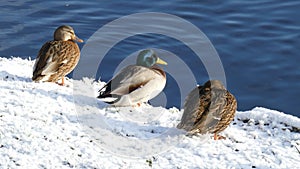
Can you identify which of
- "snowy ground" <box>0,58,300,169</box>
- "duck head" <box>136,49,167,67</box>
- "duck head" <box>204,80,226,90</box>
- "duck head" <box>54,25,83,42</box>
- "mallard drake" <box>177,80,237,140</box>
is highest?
"duck head" <box>54,25,83,42</box>

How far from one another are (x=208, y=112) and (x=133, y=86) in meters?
2.05

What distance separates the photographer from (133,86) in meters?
11.2

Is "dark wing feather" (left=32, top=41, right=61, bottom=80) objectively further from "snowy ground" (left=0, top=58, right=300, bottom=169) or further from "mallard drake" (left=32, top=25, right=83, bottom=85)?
"snowy ground" (left=0, top=58, right=300, bottom=169)

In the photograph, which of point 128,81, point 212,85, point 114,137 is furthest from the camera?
point 128,81

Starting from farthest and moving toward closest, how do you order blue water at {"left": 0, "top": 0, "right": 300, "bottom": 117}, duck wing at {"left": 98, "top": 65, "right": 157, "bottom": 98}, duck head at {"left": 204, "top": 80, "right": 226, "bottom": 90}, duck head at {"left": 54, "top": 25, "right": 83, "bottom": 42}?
blue water at {"left": 0, "top": 0, "right": 300, "bottom": 117} < duck head at {"left": 54, "top": 25, "right": 83, "bottom": 42} < duck wing at {"left": 98, "top": 65, "right": 157, "bottom": 98} < duck head at {"left": 204, "top": 80, "right": 226, "bottom": 90}

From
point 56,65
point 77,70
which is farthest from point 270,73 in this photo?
point 56,65

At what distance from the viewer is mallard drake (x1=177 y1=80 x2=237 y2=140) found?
977cm

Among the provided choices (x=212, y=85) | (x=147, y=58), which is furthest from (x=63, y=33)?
(x=212, y=85)

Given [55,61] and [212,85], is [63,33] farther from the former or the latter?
[212,85]

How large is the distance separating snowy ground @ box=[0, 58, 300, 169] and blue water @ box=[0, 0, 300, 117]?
12.9ft

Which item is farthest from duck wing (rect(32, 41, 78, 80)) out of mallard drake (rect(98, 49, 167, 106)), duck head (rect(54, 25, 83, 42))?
mallard drake (rect(98, 49, 167, 106))

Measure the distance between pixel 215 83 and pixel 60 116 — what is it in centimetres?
309

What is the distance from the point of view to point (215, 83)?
1050cm

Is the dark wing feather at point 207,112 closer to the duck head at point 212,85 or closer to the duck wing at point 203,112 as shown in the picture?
the duck wing at point 203,112
